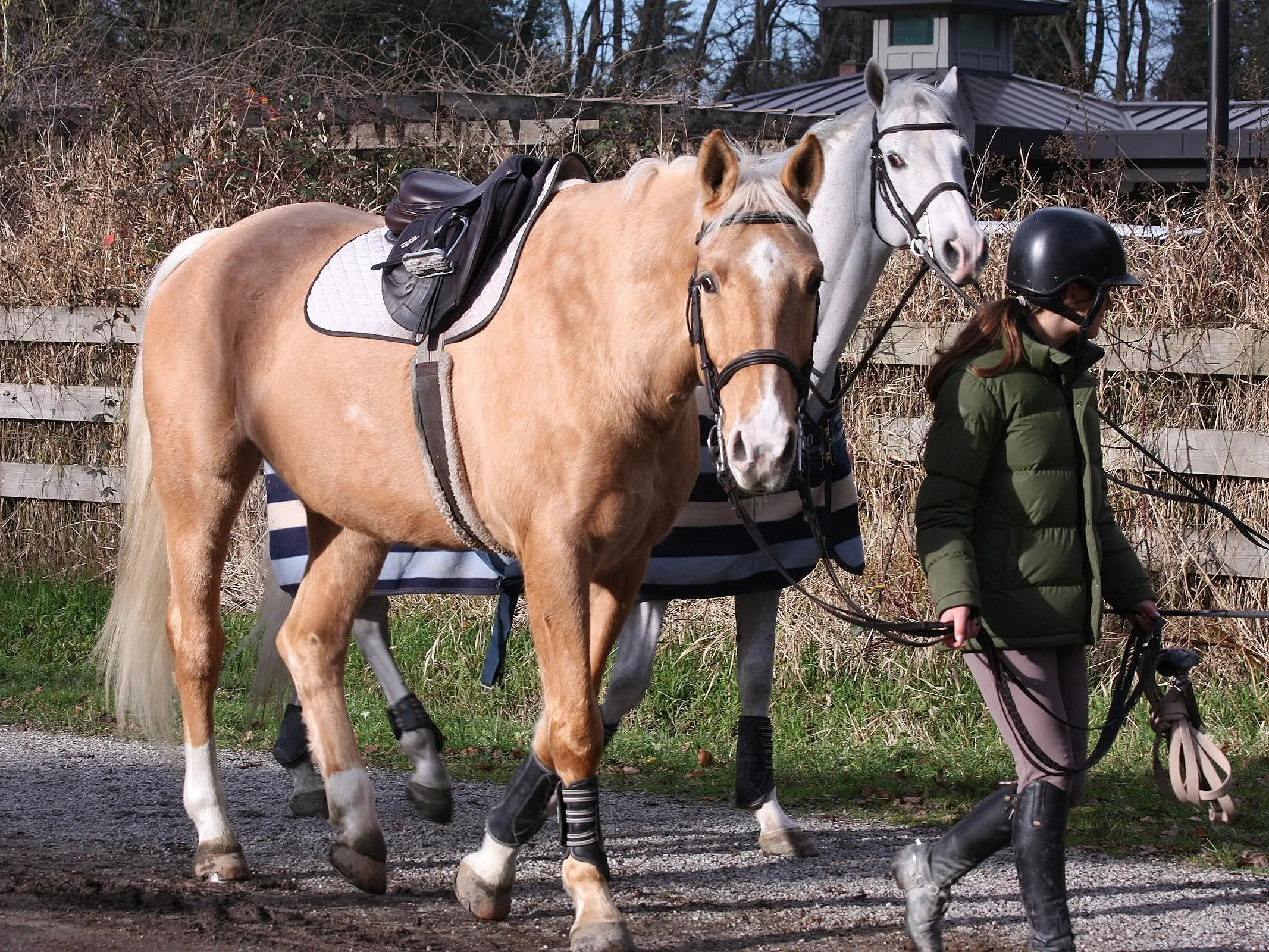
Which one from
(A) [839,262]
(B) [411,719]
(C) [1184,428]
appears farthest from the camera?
(C) [1184,428]

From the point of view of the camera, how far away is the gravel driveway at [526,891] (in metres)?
3.55

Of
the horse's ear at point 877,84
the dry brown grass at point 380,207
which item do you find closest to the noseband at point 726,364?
the horse's ear at point 877,84

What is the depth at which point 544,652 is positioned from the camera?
3.44m

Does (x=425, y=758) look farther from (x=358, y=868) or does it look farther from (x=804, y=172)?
(x=804, y=172)

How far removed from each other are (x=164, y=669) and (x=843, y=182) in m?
2.81

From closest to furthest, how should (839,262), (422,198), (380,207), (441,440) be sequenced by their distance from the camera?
(441,440), (422,198), (839,262), (380,207)

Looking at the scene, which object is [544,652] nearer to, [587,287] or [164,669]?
[587,287]

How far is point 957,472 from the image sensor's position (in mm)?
3199

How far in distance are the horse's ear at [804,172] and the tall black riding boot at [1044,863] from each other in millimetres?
1442

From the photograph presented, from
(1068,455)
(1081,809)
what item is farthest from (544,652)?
(1081,809)

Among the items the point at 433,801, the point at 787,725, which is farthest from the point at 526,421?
the point at 787,725

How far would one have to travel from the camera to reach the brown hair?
3.21 metres

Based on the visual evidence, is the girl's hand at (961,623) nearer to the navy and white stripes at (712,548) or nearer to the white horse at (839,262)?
the navy and white stripes at (712,548)

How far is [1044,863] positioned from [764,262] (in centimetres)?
146
